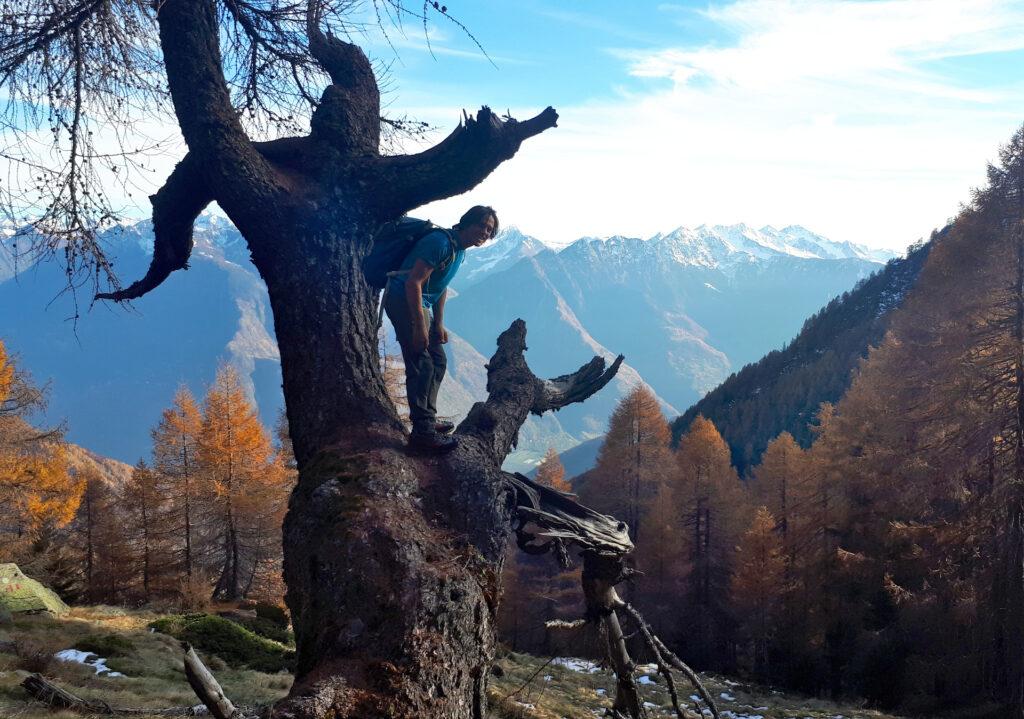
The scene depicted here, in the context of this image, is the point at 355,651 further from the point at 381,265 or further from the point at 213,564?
the point at 213,564

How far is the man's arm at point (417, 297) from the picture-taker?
12.1ft

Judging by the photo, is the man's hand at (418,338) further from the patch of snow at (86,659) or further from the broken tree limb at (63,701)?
the patch of snow at (86,659)

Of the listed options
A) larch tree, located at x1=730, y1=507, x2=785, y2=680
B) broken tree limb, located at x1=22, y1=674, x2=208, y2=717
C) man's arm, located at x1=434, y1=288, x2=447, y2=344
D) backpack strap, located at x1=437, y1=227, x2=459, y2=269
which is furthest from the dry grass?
larch tree, located at x1=730, y1=507, x2=785, y2=680

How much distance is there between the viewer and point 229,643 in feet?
48.0

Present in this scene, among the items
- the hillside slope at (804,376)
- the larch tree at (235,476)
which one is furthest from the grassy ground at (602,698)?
the hillside slope at (804,376)

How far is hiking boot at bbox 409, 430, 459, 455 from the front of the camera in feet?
10.5

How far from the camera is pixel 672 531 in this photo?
109ft

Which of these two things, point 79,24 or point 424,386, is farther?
point 79,24

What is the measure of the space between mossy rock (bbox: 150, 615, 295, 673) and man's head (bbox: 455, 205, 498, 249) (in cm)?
1202

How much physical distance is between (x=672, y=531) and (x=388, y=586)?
32.7m

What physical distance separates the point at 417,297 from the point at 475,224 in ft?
1.98

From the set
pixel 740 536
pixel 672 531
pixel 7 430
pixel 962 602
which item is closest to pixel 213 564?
pixel 7 430

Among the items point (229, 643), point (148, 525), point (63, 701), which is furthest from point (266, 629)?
point (148, 525)

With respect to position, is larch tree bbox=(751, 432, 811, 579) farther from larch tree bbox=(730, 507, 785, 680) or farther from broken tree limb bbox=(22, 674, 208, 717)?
broken tree limb bbox=(22, 674, 208, 717)
